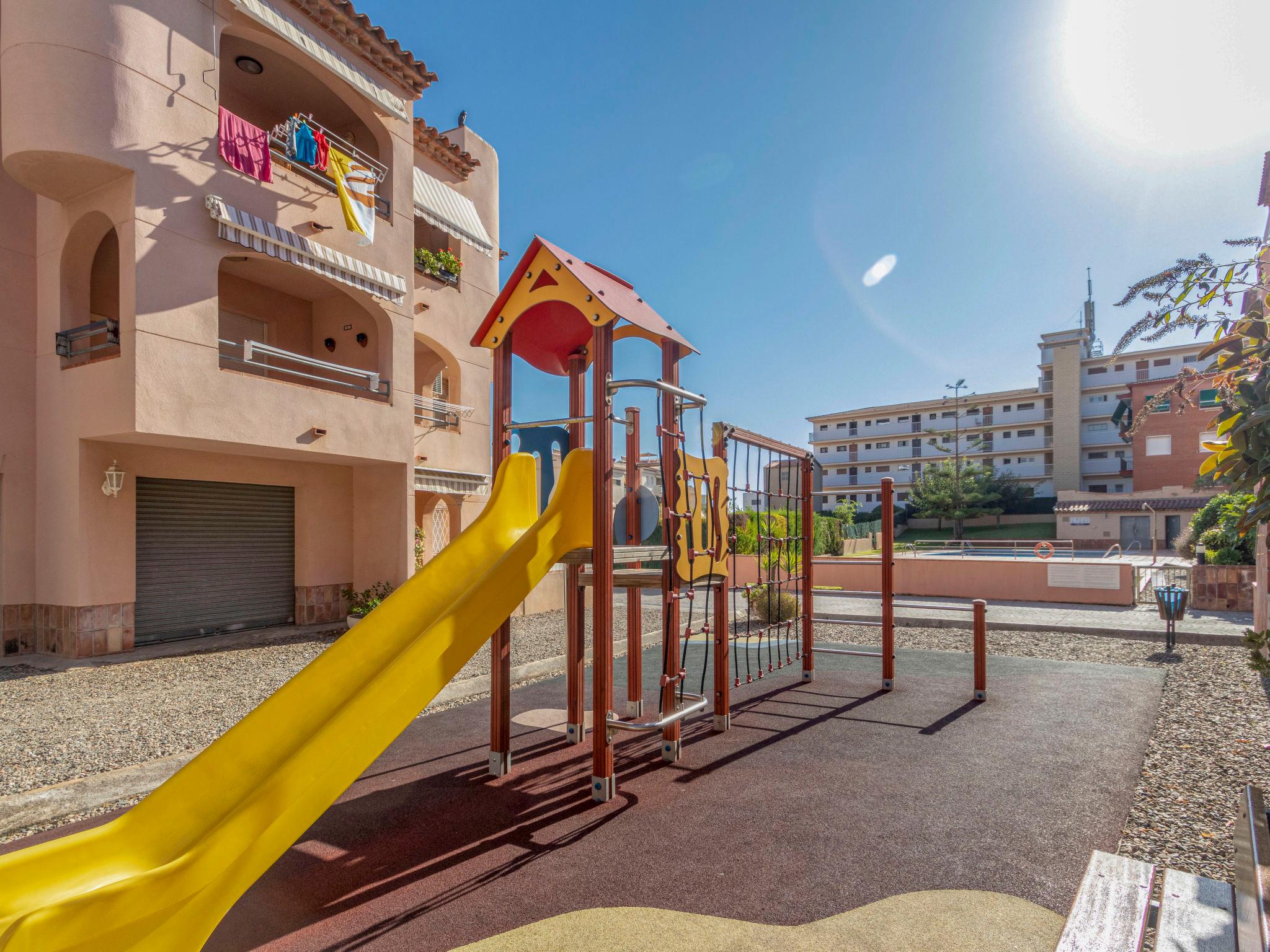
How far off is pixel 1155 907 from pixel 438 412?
13.8m

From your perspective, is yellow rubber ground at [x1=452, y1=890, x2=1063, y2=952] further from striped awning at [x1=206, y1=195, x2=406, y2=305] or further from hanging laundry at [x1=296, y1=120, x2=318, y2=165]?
hanging laundry at [x1=296, y1=120, x2=318, y2=165]

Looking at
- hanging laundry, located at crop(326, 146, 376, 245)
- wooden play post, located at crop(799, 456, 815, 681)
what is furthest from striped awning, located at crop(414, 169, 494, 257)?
wooden play post, located at crop(799, 456, 815, 681)

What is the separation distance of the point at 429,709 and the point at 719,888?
13.7ft

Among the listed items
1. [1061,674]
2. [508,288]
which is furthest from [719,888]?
[1061,674]

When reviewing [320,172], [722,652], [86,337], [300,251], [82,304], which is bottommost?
[722,652]

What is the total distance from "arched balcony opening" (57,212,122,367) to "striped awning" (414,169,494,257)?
5117 mm

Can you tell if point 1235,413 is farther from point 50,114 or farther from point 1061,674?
point 50,114

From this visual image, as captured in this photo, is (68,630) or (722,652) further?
(68,630)

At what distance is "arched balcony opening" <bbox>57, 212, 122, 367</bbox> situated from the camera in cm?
945

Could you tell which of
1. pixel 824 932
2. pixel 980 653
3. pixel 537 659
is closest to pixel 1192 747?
pixel 980 653

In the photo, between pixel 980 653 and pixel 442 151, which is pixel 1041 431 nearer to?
pixel 442 151

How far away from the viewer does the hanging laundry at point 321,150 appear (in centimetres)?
1093

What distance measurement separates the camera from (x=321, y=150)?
11.0m

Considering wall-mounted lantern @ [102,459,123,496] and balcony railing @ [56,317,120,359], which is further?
wall-mounted lantern @ [102,459,123,496]
